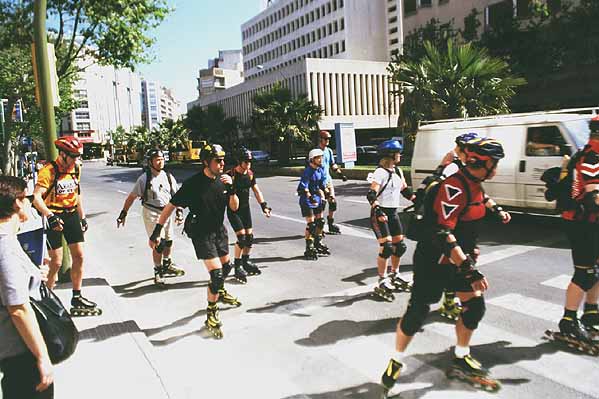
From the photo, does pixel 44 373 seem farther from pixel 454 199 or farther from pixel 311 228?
pixel 311 228

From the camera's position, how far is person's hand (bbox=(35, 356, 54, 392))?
2.48 meters

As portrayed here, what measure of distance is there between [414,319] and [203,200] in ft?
8.37

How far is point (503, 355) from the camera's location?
435 centimetres

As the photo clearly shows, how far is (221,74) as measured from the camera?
488 ft

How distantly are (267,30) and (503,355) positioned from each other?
10352 centimetres

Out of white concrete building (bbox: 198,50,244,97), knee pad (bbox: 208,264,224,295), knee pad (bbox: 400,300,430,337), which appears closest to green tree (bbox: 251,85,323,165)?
knee pad (bbox: 208,264,224,295)

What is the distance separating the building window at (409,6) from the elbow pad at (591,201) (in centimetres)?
4540

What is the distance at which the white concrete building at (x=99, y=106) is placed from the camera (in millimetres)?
117562

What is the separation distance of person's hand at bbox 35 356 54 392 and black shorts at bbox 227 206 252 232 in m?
4.82

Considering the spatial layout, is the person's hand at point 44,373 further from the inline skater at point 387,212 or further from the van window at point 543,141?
the van window at point 543,141

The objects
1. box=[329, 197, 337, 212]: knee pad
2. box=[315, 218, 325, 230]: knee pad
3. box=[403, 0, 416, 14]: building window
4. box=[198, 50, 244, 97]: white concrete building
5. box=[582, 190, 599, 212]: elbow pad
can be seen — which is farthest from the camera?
box=[198, 50, 244, 97]: white concrete building

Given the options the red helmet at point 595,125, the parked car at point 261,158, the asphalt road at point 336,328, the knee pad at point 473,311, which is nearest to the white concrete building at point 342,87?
the parked car at point 261,158

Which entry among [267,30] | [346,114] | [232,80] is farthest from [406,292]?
[232,80]

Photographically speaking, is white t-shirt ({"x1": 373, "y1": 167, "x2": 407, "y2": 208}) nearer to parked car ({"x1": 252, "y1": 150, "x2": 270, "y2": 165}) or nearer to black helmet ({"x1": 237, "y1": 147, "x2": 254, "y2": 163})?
black helmet ({"x1": 237, "y1": 147, "x2": 254, "y2": 163})
